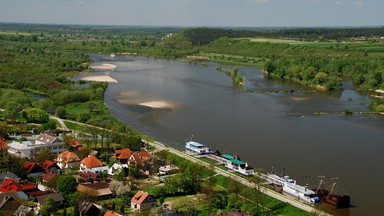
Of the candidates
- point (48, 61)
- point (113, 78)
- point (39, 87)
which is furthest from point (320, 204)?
point (48, 61)

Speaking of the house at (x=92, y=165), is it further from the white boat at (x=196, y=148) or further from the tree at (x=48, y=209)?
the white boat at (x=196, y=148)

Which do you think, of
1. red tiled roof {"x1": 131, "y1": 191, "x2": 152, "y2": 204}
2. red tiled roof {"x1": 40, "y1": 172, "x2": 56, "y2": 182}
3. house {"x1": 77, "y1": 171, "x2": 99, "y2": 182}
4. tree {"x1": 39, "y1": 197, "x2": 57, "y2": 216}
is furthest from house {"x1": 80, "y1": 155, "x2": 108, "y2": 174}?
tree {"x1": 39, "y1": 197, "x2": 57, "y2": 216}

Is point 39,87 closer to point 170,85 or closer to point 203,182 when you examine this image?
point 170,85

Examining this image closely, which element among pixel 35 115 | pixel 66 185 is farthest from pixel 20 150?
pixel 35 115

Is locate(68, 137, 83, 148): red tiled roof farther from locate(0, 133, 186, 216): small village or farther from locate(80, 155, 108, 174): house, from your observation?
locate(80, 155, 108, 174): house

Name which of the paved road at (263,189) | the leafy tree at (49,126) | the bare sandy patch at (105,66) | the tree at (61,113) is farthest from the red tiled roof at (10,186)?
the bare sandy patch at (105,66)

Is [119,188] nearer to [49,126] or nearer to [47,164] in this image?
[47,164]
